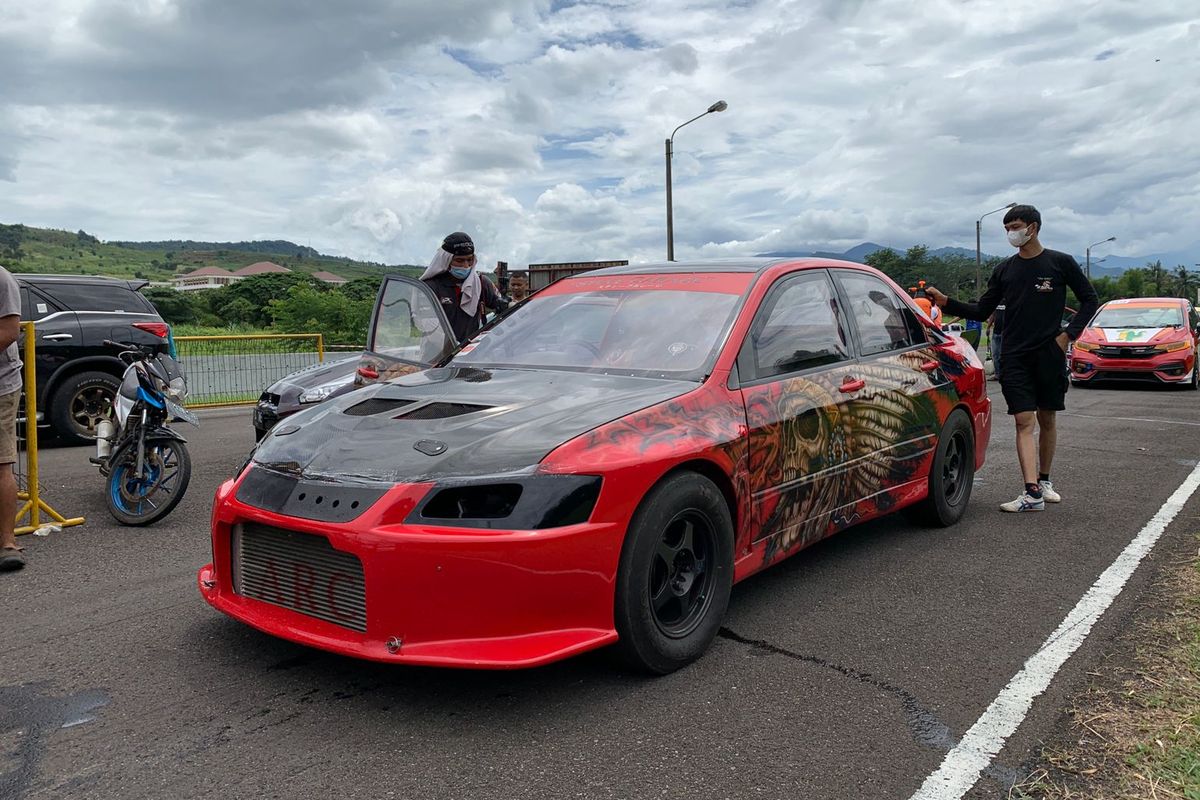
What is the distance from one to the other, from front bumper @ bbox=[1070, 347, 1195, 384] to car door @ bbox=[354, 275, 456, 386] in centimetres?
1374

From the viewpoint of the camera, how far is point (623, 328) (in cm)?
413

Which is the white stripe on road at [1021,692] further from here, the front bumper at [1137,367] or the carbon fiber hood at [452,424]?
the front bumper at [1137,367]

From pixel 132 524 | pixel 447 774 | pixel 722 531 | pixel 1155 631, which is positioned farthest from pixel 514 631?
pixel 132 524

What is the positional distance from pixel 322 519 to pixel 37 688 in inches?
48.5

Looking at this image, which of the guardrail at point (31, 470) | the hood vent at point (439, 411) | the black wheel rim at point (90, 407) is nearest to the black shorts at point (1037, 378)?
the hood vent at point (439, 411)

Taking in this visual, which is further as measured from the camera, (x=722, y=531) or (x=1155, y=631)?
(x=1155, y=631)

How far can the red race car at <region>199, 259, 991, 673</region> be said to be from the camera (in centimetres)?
282

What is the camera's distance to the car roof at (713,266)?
14.4 feet

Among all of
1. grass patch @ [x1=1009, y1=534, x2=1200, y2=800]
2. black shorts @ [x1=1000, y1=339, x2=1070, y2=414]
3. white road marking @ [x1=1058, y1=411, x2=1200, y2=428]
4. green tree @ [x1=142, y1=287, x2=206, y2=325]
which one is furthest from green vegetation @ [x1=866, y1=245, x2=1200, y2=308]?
grass patch @ [x1=1009, y1=534, x2=1200, y2=800]

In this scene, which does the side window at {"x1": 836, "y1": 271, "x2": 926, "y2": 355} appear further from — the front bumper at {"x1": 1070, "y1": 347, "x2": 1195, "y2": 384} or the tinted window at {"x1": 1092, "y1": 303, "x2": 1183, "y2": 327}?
the tinted window at {"x1": 1092, "y1": 303, "x2": 1183, "y2": 327}

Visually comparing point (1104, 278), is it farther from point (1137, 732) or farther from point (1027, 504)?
point (1137, 732)

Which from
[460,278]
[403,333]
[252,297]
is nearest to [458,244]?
[460,278]

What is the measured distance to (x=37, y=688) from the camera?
124 inches

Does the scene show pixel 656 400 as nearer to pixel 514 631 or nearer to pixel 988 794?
pixel 514 631
